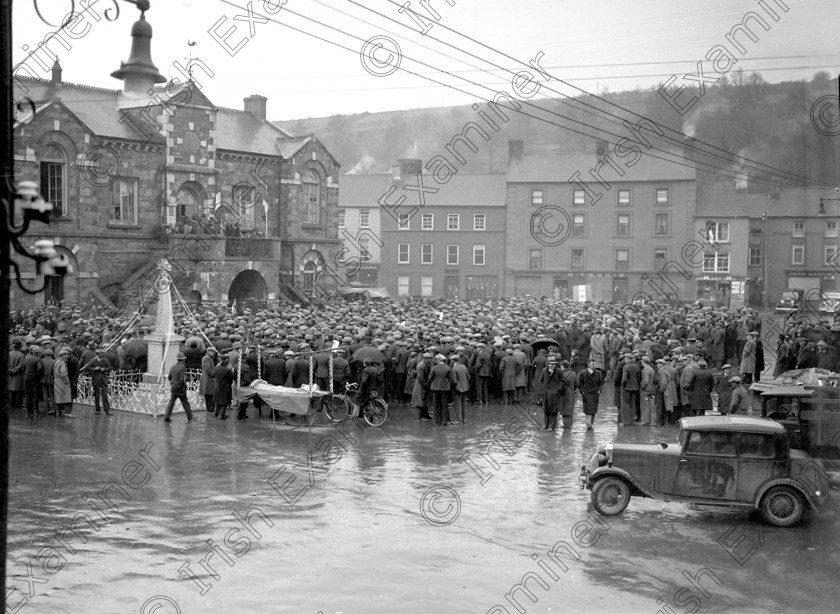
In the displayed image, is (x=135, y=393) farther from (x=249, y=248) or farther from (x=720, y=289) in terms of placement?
(x=720, y=289)

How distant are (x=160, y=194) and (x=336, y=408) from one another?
2738 cm

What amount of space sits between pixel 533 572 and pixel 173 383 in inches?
472

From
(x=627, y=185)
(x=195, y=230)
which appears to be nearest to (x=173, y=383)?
(x=195, y=230)

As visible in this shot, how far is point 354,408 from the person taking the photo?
20.1 meters

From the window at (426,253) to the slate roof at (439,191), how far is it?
3.37 m

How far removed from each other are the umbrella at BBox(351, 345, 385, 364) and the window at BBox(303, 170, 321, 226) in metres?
30.3

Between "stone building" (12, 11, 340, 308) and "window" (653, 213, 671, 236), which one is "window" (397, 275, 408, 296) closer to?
"stone building" (12, 11, 340, 308)

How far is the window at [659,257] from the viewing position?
64.9 m

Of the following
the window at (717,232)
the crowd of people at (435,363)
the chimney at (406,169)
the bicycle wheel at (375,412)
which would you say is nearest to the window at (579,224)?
→ the window at (717,232)

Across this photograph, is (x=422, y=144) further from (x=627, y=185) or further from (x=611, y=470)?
(x=611, y=470)

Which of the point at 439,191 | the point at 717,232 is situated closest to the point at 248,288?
the point at 439,191

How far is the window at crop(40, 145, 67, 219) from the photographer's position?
128 feet

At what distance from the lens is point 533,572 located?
10.4 metres

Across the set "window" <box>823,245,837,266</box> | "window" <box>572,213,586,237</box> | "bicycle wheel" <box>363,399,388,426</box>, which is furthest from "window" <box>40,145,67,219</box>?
"window" <box>823,245,837,266</box>
